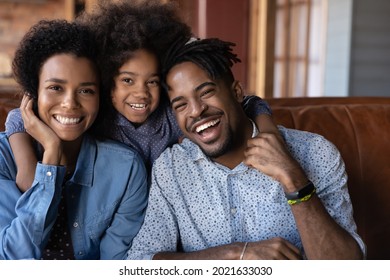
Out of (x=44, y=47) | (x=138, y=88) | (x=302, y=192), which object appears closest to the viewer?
(x=302, y=192)

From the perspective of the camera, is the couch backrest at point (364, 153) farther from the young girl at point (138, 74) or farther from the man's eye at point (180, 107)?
the man's eye at point (180, 107)

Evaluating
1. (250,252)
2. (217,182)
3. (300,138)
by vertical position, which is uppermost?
(300,138)

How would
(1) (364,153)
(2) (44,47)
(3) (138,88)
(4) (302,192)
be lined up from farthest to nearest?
(1) (364,153)
(3) (138,88)
(2) (44,47)
(4) (302,192)

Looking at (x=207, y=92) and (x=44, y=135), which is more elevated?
(x=207, y=92)

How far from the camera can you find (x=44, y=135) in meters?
1.28

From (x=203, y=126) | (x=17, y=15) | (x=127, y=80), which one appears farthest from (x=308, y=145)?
(x=17, y=15)

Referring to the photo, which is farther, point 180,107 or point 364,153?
point 364,153

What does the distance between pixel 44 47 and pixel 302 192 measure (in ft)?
2.33

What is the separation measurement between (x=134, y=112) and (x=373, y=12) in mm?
2467

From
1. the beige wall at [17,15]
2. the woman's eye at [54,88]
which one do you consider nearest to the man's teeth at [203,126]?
the woman's eye at [54,88]

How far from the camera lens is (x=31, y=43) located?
131 cm

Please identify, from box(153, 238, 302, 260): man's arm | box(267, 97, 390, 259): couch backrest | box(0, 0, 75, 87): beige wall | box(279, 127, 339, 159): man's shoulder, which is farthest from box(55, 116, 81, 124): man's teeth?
box(0, 0, 75, 87): beige wall

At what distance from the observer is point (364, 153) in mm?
1677

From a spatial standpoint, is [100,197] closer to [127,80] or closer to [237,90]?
[127,80]
